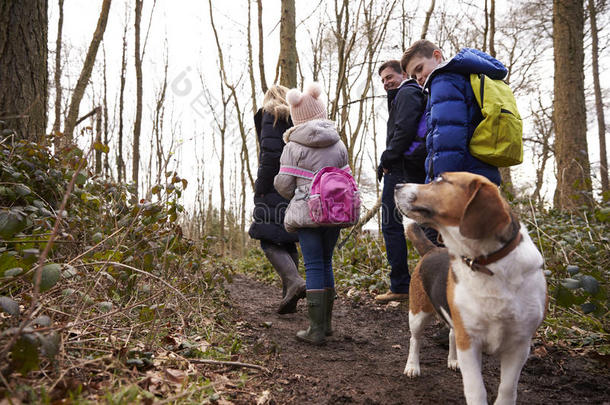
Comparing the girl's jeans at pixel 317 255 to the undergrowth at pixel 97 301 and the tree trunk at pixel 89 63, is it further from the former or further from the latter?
→ the tree trunk at pixel 89 63

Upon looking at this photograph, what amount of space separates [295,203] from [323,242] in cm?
51

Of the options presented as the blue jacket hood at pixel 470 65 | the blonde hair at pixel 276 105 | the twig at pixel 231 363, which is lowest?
the twig at pixel 231 363

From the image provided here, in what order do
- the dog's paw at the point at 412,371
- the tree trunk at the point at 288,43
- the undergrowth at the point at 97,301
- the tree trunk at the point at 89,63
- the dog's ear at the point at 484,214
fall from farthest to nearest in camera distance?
the tree trunk at the point at 288,43, the tree trunk at the point at 89,63, the dog's paw at the point at 412,371, the dog's ear at the point at 484,214, the undergrowth at the point at 97,301

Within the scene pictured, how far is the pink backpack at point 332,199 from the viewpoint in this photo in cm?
375

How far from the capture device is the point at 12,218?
2.26 meters

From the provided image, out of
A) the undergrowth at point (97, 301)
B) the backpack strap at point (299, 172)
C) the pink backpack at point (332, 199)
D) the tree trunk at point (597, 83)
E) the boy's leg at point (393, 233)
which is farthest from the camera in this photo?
the tree trunk at point (597, 83)

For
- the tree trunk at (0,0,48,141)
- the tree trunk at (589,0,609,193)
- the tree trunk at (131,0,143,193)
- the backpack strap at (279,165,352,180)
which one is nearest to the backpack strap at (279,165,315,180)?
the backpack strap at (279,165,352,180)

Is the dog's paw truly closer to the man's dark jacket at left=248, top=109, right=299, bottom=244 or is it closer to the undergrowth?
the undergrowth

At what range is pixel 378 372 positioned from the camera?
320 centimetres

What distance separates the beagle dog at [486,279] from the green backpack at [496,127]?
3.21 feet

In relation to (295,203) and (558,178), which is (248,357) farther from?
(558,178)

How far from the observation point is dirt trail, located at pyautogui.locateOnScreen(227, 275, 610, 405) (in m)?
2.68

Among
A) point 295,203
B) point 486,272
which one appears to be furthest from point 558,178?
point 486,272

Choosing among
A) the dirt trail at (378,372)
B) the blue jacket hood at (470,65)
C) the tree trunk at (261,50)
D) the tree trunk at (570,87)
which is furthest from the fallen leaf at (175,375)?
the tree trunk at (261,50)
